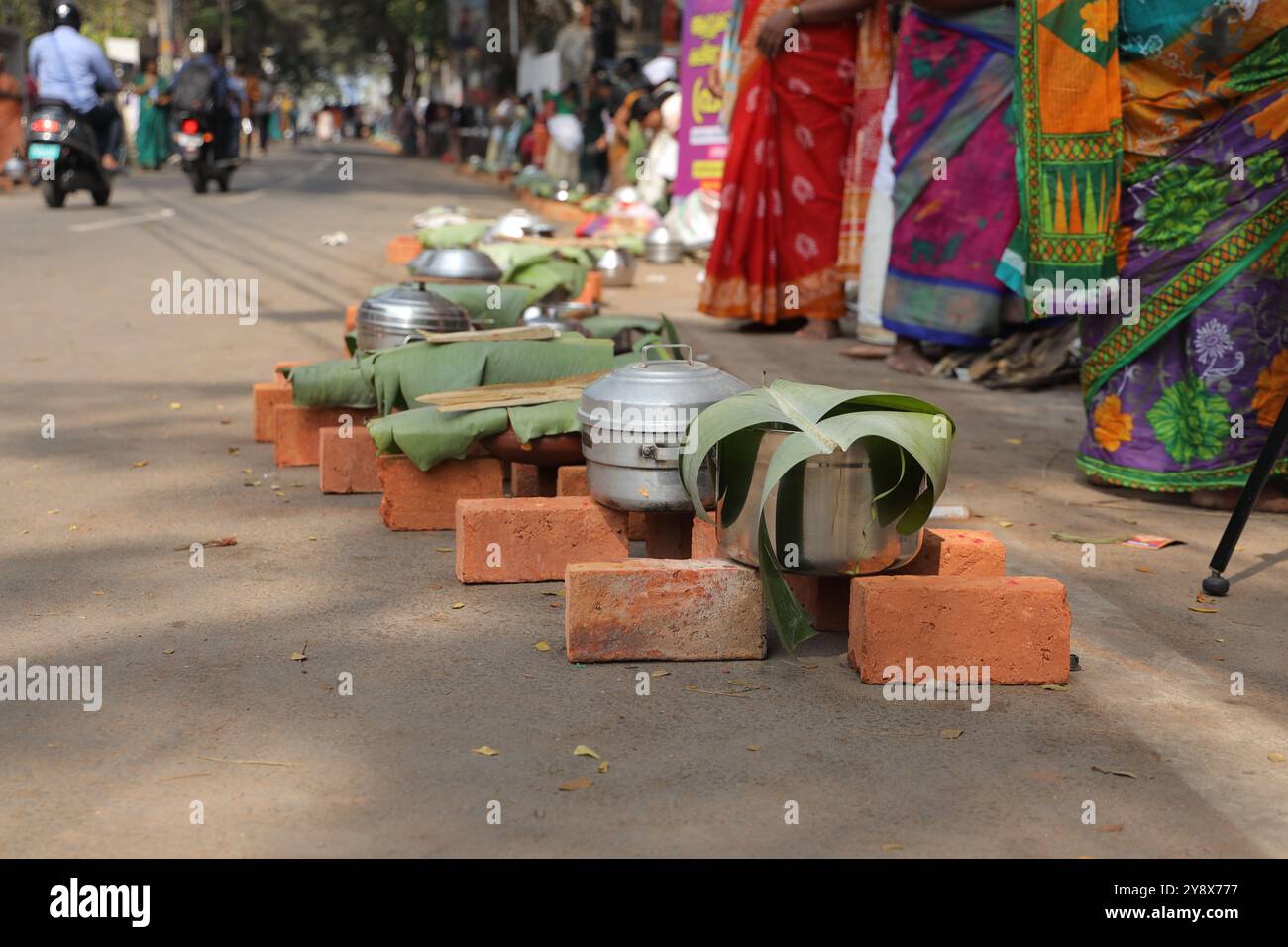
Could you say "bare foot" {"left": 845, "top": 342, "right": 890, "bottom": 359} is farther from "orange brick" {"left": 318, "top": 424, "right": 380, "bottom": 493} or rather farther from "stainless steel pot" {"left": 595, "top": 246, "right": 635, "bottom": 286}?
"orange brick" {"left": 318, "top": 424, "right": 380, "bottom": 493}

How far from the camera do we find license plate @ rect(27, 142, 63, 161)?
15.0 metres

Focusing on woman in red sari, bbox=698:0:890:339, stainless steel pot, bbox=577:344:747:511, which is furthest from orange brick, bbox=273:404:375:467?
woman in red sari, bbox=698:0:890:339

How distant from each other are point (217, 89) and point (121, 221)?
3.67 meters

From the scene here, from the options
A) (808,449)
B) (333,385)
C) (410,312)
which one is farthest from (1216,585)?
(410,312)

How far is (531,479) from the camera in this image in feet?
13.4

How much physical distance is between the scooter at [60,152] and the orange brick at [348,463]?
1208cm

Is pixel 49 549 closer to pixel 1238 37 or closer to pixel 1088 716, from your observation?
pixel 1088 716

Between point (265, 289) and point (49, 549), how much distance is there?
604cm

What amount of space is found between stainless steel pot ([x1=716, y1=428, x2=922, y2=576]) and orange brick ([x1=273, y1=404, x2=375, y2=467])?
75.8 inches

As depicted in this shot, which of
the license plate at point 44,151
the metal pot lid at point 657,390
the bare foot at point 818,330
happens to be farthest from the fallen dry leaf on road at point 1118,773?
the license plate at point 44,151

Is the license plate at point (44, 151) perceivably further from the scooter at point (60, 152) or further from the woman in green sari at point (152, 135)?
the woman in green sari at point (152, 135)

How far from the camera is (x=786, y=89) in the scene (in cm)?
751
